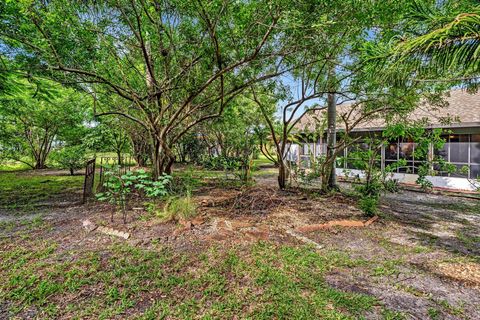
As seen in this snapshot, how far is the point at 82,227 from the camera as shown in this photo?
4.20 meters

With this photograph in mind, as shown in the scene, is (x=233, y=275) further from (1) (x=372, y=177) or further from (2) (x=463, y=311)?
(1) (x=372, y=177)

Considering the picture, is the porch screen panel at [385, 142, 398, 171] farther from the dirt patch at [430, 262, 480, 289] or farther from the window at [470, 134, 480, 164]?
the dirt patch at [430, 262, 480, 289]

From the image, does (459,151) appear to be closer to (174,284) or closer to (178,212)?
(178,212)

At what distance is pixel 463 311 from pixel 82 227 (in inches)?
209

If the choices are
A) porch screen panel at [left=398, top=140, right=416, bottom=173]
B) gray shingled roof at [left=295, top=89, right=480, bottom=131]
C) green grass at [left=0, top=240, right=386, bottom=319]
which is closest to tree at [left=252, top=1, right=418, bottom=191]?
gray shingled roof at [left=295, top=89, right=480, bottom=131]

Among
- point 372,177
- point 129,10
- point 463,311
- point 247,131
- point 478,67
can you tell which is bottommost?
point 463,311

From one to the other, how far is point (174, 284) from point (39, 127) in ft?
56.9

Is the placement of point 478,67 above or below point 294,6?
below

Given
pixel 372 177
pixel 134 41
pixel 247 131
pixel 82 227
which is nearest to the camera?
pixel 82 227

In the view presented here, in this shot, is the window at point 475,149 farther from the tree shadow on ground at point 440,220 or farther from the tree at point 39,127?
the tree at point 39,127

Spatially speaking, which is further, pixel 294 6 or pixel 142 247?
pixel 294 6

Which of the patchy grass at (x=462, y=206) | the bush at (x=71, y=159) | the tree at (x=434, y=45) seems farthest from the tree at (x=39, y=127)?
the patchy grass at (x=462, y=206)

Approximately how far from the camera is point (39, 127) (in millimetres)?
14758

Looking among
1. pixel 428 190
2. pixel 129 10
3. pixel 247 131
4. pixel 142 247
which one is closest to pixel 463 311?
pixel 142 247
